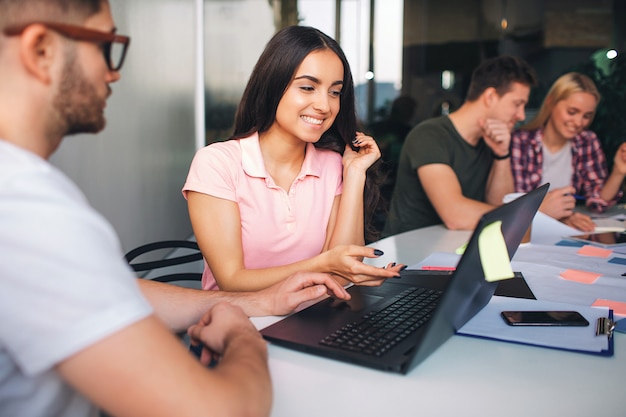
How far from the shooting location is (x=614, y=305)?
134 centimetres

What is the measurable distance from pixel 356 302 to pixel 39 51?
810mm

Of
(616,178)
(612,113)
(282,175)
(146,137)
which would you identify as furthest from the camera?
(612,113)

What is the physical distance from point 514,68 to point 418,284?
1881 millimetres

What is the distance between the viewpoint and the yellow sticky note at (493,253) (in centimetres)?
95

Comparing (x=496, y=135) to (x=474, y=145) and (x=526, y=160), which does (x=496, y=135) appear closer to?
(x=474, y=145)

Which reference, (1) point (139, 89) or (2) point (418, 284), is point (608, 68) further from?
(2) point (418, 284)

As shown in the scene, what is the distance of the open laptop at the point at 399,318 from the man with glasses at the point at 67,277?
8.9 inches

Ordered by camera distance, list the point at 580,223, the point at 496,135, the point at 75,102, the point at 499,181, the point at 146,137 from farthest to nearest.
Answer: the point at 146,137 < the point at 499,181 < the point at 496,135 < the point at 580,223 < the point at 75,102

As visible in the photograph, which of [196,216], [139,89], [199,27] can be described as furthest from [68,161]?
[199,27]

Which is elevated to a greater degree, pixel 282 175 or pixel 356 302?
pixel 282 175

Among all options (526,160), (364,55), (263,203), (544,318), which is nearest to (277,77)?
(263,203)

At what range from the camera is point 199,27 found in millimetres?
4254

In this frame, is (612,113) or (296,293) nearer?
(296,293)

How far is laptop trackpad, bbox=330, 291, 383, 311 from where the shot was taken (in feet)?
4.09
